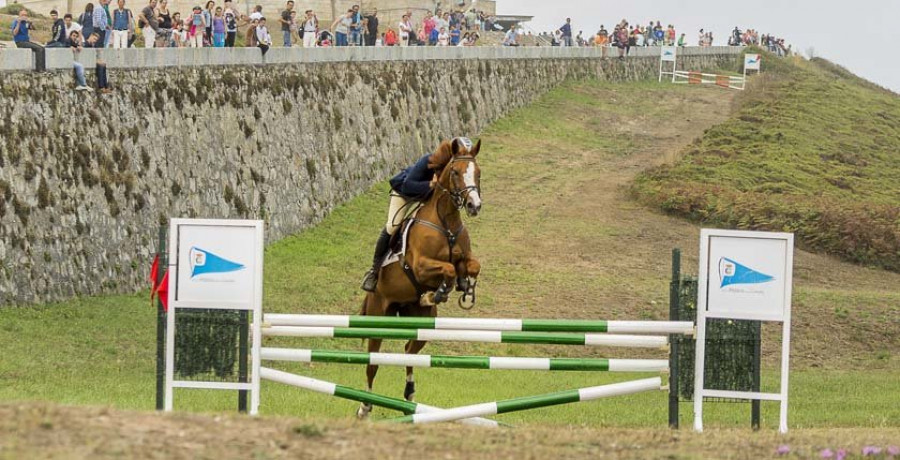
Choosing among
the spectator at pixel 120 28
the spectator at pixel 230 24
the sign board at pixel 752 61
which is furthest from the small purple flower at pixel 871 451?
the sign board at pixel 752 61

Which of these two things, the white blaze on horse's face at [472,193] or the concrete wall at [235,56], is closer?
the white blaze on horse's face at [472,193]

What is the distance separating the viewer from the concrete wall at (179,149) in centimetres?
2445

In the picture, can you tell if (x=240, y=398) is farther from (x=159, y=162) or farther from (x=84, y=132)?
(x=159, y=162)

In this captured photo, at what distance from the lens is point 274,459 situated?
34.4 feet

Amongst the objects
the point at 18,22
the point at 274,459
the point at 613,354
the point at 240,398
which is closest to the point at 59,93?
the point at 18,22

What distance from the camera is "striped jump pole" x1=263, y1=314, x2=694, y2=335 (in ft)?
47.3

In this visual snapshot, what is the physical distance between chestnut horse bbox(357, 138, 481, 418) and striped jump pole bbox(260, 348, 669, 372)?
2.05 m

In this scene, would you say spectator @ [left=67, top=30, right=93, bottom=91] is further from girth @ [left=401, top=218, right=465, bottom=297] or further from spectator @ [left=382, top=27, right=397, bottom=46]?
spectator @ [left=382, top=27, right=397, bottom=46]

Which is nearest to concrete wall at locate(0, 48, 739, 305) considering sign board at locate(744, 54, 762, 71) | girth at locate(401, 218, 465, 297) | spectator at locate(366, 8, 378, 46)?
spectator at locate(366, 8, 378, 46)

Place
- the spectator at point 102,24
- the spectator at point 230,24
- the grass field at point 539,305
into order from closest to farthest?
the grass field at point 539,305
the spectator at point 102,24
the spectator at point 230,24

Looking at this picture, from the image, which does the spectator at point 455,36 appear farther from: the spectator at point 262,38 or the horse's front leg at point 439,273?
the horse's front leg at point 439,273

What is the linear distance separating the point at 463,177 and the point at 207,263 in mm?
3418

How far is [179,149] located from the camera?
96.1ft

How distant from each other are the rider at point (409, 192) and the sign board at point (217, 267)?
3.46 meters
